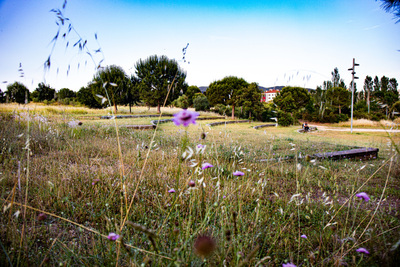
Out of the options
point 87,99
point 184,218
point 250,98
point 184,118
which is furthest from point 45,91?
point 87,99

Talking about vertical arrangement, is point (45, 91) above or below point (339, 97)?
below

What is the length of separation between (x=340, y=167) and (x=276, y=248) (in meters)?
3.04

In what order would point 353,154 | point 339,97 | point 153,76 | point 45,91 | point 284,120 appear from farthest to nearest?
point 339,97 < point 153,76 < point 284,120 < point 353,154 < point 45,91

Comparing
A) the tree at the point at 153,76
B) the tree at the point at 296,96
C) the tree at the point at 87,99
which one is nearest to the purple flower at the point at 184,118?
the tree at the point at 153,76

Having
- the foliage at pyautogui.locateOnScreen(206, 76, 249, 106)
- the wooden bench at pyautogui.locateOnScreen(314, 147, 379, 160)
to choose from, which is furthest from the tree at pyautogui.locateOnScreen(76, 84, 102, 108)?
the wooden bench at pyautogui.locateOnScreen(314, 147, 379, 160)

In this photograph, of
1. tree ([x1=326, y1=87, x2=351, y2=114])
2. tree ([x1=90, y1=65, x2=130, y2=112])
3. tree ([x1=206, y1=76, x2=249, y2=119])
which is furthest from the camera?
tree ([x1=326, y1=87, x2=351, y2=114])

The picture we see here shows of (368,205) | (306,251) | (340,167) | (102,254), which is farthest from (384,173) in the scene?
(102,254)

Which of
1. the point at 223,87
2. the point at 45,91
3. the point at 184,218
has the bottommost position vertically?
the point at 184,218

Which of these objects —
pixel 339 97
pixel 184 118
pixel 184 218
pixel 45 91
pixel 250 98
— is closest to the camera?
pixel 184 118

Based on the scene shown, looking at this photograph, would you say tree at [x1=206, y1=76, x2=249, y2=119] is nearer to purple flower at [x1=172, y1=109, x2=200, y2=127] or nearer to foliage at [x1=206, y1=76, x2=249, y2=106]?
foliage at [x1=206, y1=76, x2=249, y2=106]

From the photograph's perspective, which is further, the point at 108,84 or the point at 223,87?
the point at 223,87

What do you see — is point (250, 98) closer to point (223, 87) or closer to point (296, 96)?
point (223, 87)

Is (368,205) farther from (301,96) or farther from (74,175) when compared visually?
(301,96)

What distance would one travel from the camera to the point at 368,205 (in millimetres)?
2150
